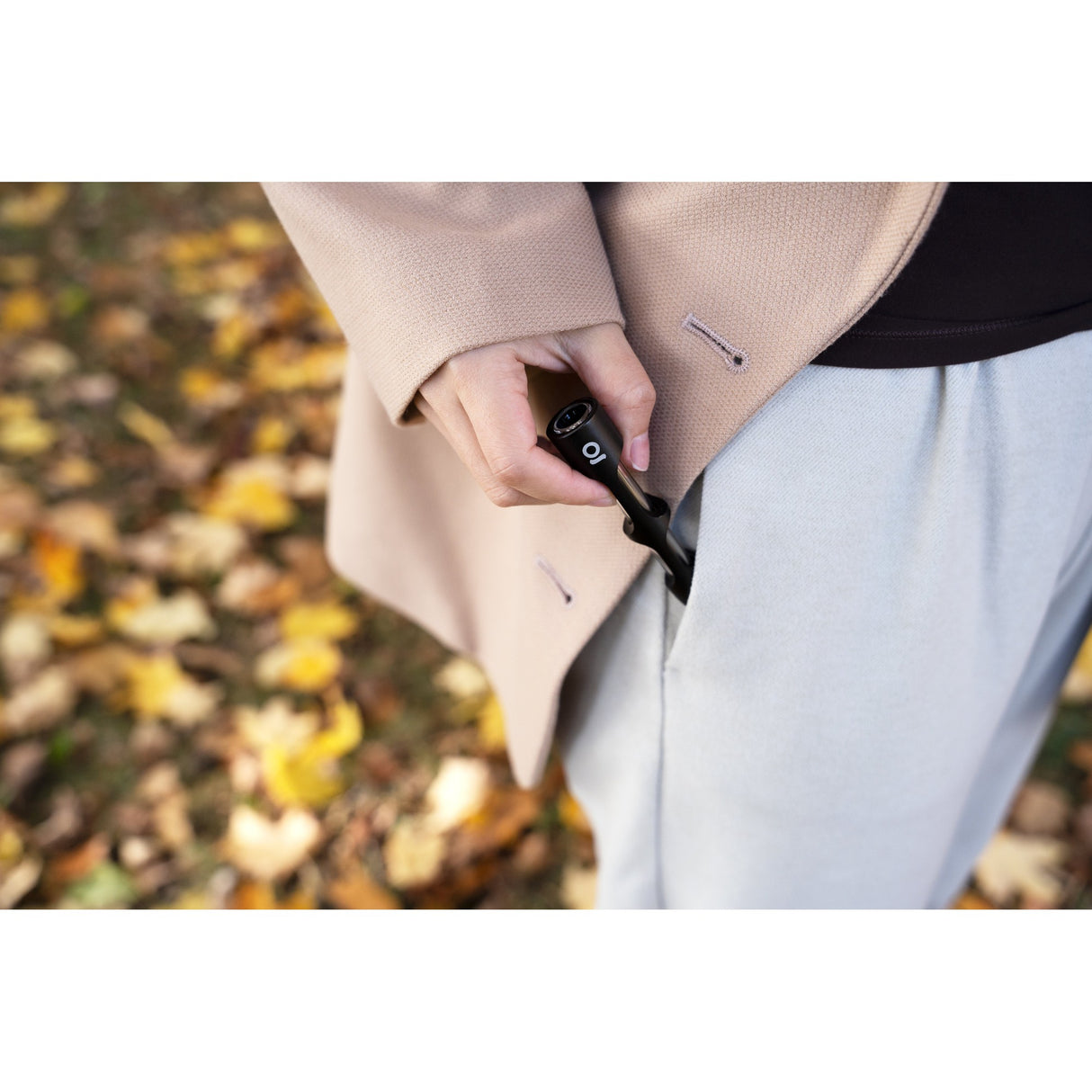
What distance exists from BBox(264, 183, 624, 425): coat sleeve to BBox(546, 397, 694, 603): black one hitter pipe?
0.07m

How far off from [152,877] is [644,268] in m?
1.34

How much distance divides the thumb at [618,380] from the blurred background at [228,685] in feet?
3.48

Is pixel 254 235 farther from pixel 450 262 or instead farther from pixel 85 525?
pixel 450 262

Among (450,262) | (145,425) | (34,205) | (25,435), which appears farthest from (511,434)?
(34,205)

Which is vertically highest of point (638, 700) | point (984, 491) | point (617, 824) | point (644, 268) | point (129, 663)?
point (644, 268)

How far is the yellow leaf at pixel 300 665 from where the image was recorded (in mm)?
1812

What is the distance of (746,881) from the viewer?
1010 mm

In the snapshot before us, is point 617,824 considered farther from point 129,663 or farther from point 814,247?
point 129,663

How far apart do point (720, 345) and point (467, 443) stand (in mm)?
213

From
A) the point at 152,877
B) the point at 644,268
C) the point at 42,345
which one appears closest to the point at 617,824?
the point at 644,268

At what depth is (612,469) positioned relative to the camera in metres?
0.72

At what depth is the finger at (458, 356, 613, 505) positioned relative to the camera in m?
0.70

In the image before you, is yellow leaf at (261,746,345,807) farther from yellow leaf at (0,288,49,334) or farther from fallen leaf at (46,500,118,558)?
yellow leaf at (0,288,49,334)

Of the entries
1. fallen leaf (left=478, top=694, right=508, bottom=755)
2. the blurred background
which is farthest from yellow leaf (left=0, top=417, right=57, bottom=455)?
fallen leaf (left=478, top=694, right=508, bottom=755)
